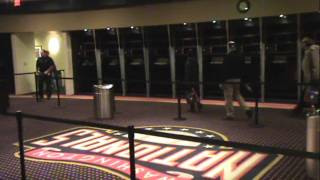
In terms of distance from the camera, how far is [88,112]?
10477 millimetres

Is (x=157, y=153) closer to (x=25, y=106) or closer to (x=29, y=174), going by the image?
(x=29, y=174)

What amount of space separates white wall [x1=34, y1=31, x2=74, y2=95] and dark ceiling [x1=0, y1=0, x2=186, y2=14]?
969 mm

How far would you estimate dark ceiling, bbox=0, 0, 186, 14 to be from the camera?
1270 cm

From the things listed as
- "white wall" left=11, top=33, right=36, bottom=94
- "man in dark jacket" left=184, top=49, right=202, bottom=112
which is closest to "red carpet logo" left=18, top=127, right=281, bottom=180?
"man in dark jacket" left=184, top=49, right=202, bottom=112

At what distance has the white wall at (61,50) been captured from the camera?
14492 mm

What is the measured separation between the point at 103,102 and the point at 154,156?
11.5 ft

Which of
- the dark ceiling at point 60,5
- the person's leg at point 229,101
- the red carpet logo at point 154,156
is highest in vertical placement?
the dark ceiling at point 60,5

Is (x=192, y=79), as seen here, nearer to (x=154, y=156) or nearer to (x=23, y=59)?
(x=154, y=156)

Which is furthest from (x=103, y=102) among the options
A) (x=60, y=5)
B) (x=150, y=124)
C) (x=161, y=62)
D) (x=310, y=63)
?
(x=60, y=5)

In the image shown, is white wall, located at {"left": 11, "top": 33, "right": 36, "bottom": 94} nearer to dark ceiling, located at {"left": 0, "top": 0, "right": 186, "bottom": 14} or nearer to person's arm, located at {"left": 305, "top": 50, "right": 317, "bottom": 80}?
dark ceiling, located at {"left": 0, "top": 0, "right": 186, "bottom": 14}

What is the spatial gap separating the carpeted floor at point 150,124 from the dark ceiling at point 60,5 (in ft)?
9.74

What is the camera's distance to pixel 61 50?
48.3 ft

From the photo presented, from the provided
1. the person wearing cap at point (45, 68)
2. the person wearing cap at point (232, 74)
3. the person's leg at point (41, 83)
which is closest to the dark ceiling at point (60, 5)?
the person wearing cap at point (45, 68)

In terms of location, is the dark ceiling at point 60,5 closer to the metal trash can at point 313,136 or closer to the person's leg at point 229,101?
the person's leg at point 229,101
